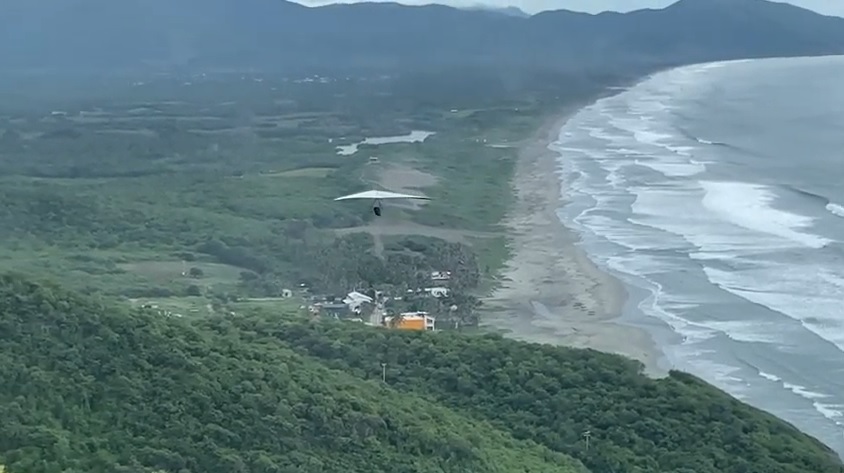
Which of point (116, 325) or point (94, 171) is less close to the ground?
point (116, 325)

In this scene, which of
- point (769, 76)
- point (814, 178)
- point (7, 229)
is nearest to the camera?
point (7, 229)

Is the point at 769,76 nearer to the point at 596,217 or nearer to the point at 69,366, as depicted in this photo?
the point at 596,217

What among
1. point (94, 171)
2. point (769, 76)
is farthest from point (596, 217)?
point (769, 76)

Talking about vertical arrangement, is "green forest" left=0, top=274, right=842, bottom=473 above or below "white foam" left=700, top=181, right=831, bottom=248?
above

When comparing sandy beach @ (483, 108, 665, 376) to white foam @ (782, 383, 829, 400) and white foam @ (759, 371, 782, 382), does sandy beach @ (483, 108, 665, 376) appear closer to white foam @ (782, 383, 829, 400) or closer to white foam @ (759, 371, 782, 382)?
white foam @ (759, 371, 782, 382)

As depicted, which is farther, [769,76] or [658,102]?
[769,76]

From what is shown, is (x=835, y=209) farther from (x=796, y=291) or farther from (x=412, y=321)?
(x=412, y=321)

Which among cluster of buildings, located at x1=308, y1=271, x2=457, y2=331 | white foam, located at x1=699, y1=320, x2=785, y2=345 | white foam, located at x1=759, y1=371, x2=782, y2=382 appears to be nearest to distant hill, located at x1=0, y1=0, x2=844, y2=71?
cluster of buildings, located at x1=308, y1=271, x2=457, y2=331
